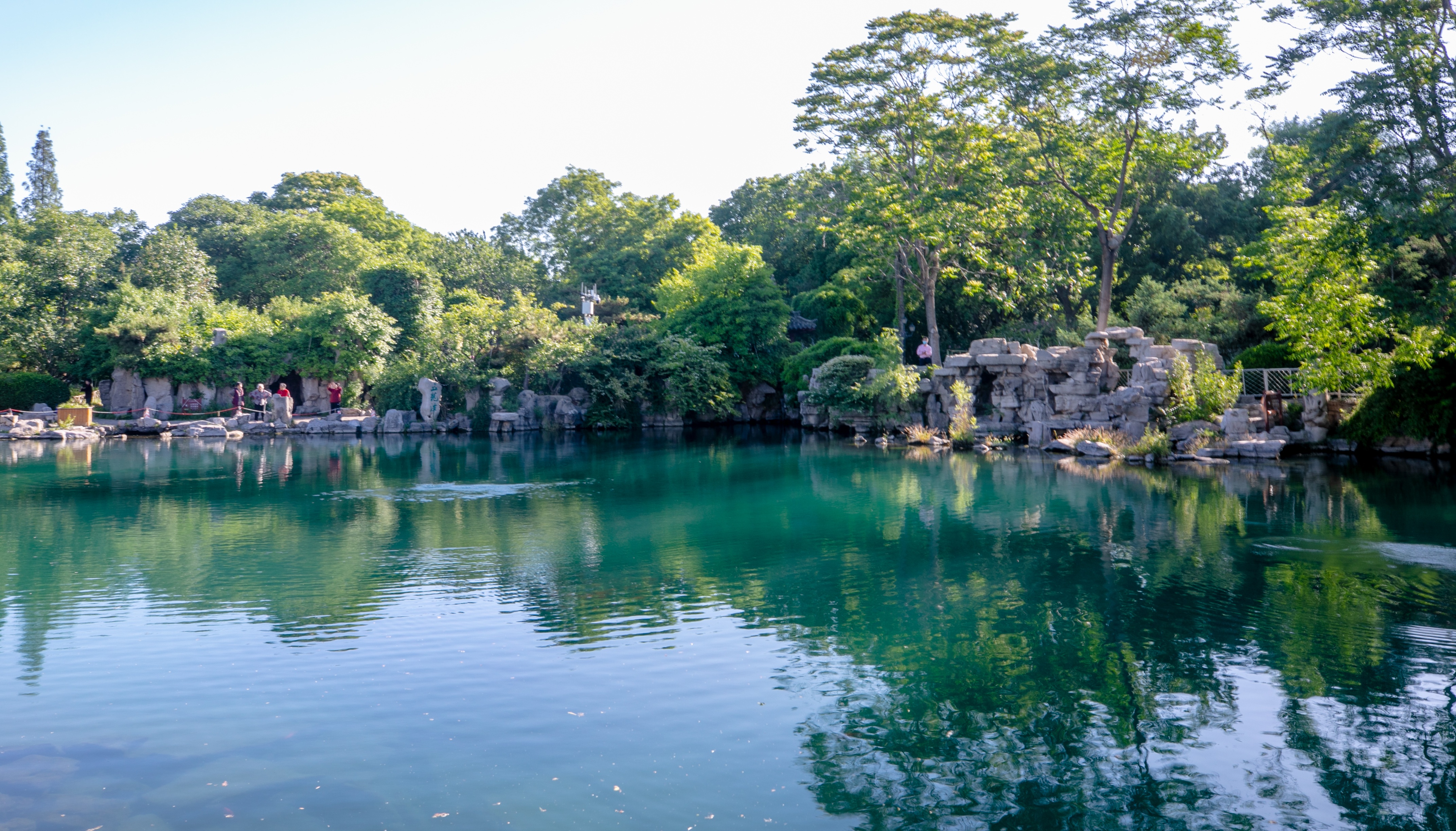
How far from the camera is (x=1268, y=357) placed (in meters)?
25.7

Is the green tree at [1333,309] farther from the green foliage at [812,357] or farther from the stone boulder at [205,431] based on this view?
the stone boulder at [205,431]

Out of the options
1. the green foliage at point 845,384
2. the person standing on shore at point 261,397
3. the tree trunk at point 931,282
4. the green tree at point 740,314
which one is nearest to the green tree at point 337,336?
the person standing on shore at point 261,397

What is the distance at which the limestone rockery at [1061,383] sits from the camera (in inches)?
966

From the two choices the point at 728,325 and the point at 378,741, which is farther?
the point at 728,325

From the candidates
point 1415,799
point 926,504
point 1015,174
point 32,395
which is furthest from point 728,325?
point 1415,799

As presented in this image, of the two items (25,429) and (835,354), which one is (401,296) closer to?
(25,429)

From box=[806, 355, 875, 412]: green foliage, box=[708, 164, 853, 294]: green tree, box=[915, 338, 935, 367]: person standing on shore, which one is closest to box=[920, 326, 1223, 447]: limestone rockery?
box=[915, 338, 935, 367]: person standing on shore

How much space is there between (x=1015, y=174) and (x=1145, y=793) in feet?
86.4

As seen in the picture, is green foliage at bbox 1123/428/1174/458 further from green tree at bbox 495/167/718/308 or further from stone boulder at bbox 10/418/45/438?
stone boulder at bbox 10/418/45/438

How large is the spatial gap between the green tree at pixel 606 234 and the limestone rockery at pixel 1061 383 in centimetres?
1808

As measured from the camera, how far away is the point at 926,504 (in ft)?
53.9

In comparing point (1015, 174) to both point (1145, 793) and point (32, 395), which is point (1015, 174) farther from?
point (32, 395)

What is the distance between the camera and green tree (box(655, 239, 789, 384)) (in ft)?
125

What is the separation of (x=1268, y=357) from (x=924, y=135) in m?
11.5
